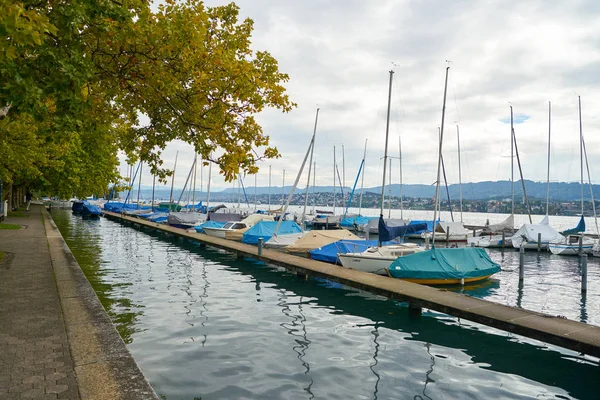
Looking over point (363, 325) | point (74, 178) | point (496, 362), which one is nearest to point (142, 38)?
point (363, 325)

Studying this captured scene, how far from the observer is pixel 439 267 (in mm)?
19250

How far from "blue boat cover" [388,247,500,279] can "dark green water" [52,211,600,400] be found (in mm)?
2004

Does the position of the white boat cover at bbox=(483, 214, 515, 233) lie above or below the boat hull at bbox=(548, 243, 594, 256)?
above

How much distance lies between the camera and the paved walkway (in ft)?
20.0

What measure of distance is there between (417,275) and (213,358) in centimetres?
1154

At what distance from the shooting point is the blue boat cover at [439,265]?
61.8 ft

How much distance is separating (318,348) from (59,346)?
18.3ft

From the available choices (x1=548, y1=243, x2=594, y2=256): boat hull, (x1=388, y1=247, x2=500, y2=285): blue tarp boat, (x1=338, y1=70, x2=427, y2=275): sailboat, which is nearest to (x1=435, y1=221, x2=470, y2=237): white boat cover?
(x1=548, y1=243, x2=594, y2=256): boat hull

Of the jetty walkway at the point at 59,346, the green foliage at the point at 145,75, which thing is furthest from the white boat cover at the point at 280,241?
the jetty walkway at the point at 59,346

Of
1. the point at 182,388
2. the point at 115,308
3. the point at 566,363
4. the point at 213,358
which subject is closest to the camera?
the point at 182,388

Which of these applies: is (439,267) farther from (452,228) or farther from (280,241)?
(452,228)

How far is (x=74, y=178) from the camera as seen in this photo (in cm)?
3572

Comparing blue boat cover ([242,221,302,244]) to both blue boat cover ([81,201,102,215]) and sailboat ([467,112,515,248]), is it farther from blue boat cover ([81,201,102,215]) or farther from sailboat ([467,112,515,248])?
blue boat cover ([81,201,102,215])

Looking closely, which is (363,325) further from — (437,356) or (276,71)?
(276,71)
